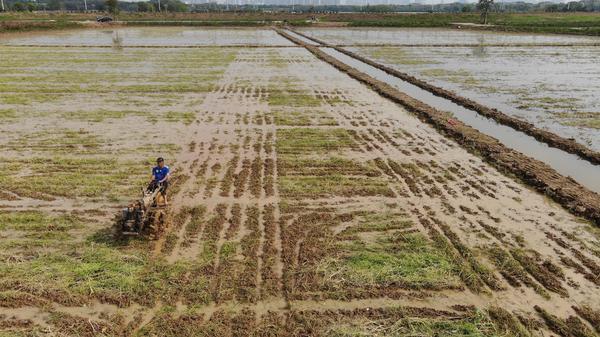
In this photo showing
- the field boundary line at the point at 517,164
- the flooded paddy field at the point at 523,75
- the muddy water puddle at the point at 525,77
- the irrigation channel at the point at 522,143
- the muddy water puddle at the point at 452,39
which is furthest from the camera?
the muddy water puddle at the point at 452,39

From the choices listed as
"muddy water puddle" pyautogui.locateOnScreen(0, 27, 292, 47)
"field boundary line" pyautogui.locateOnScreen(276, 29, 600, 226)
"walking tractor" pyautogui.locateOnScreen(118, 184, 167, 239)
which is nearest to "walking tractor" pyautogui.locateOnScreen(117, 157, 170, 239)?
"walking tractor" pyautogui.locateOnScreen(118, 184, 167, 239)

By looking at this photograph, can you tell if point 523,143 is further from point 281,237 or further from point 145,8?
point 145,8

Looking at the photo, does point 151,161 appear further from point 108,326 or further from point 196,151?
point 108,326

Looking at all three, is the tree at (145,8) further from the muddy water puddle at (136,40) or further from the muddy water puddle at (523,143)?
the muddy water puddle at (523,143)

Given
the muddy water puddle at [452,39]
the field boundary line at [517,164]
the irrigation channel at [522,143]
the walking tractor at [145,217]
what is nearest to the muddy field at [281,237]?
the walking tractor at [145,217]

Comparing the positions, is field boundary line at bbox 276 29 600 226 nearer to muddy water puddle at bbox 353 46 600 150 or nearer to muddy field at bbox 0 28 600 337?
muddy field at bbox 0 28 600 337

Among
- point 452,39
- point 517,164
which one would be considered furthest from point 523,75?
point 452,39
